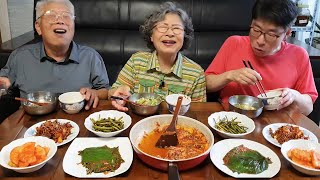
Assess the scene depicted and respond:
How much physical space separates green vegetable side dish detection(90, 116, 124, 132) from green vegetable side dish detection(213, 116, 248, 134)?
18.3 inches

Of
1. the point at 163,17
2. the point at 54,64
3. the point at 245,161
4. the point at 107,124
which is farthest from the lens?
the point at 54,64

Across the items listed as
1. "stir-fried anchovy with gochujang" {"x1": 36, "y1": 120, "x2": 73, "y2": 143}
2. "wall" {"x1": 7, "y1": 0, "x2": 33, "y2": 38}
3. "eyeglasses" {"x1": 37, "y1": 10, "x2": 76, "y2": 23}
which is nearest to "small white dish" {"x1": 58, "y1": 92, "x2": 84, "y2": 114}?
"stir-fried anchovy with gochujang" {"x1": 36, "y1": 120, "x2": 73, "y2": 143}

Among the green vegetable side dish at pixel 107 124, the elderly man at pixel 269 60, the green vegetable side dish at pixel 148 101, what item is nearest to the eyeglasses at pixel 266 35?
the elderly man at pixel 269 60

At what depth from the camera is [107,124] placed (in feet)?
4.45

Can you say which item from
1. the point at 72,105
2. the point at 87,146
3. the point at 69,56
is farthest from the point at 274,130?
the point at 69,56

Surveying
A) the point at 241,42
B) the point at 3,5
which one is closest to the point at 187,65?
the point at 241,42

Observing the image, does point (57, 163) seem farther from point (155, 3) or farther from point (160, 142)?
point (155, 3)

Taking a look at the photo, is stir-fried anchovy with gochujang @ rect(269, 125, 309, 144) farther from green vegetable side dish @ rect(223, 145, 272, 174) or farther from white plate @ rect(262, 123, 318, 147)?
green vegetable side dish @ rect(223, 145, 272, 174)

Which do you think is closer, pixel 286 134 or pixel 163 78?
pixel 286 134

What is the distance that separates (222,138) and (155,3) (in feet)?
7.13

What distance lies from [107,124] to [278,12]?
1.13 meters

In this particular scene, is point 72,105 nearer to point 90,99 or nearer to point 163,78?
point 90,99

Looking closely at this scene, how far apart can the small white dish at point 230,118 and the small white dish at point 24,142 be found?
713 millimetres

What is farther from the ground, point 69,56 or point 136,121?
point 69,56
